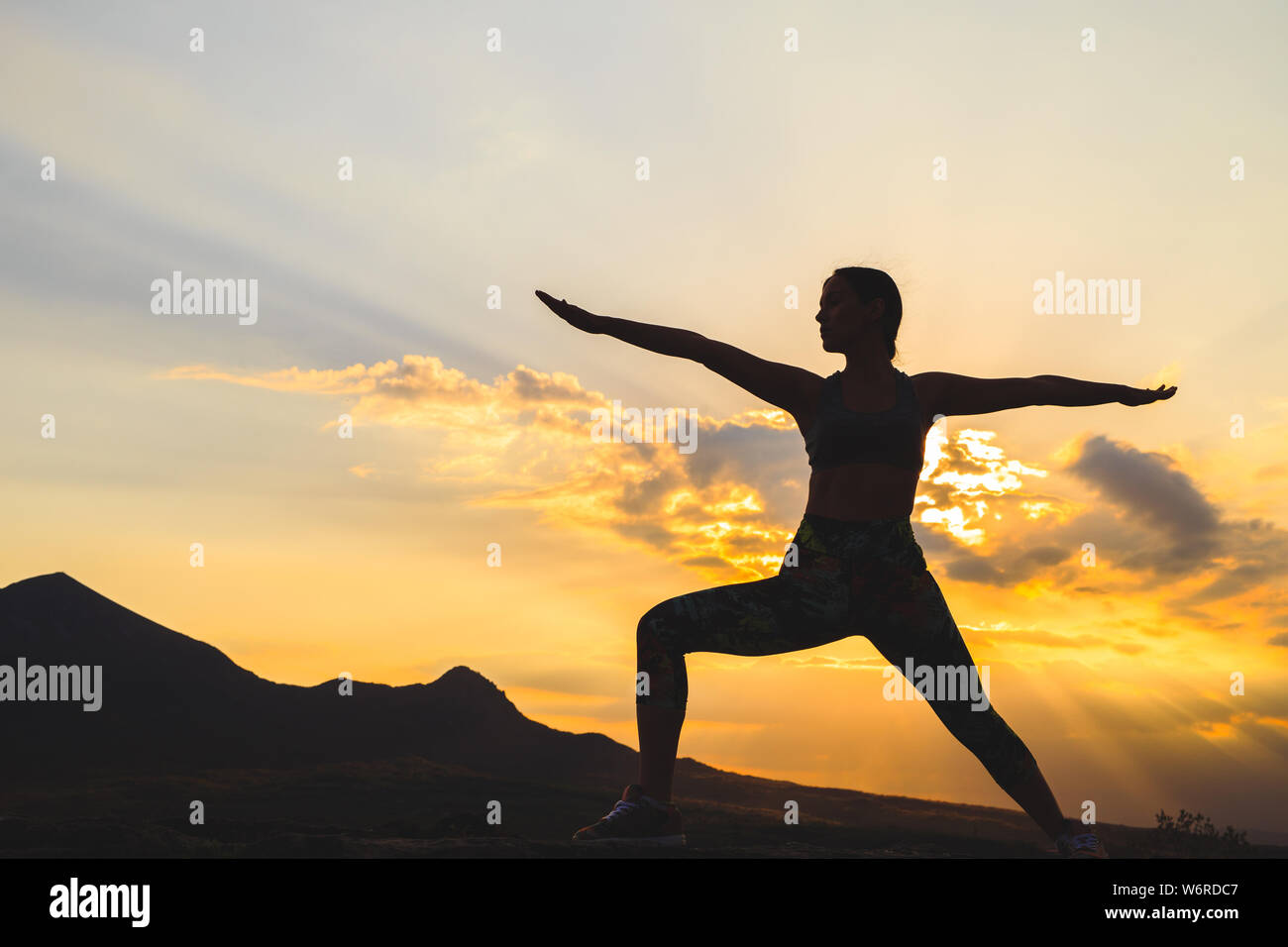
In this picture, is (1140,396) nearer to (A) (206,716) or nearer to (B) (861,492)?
(B) (861,492)

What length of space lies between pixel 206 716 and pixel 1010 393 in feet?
75.4

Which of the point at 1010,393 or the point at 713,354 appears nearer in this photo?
the point at 713,354

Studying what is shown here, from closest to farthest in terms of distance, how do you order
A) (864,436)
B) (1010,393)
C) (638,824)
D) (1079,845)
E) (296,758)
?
(638,824), (1079,845), (864,436), (1010,393), (296,758)

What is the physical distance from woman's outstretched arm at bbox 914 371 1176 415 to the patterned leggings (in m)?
0.77

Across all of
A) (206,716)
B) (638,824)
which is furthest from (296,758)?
(638,824)

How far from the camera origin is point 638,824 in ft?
15.4

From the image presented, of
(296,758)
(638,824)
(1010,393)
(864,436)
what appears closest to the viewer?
(638,824)

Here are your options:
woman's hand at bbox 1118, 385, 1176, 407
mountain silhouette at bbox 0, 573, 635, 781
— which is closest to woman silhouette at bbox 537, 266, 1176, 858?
woman's hand at bbox 1118, 385, 1176, 407

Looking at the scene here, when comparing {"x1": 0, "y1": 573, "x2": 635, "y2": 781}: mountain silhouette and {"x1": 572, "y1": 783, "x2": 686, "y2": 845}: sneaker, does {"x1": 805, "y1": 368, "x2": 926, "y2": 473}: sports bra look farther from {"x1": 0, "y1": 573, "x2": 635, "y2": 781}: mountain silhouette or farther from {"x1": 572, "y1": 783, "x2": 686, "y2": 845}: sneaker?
{"x1": 0, "y1": 573, "x2": 635, "y2": 781}: mountain silhouette

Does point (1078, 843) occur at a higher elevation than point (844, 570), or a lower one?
lower

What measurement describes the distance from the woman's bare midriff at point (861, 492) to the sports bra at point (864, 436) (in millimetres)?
43

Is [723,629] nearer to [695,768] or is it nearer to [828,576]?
[828,576]

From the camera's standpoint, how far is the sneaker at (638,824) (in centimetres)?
465
